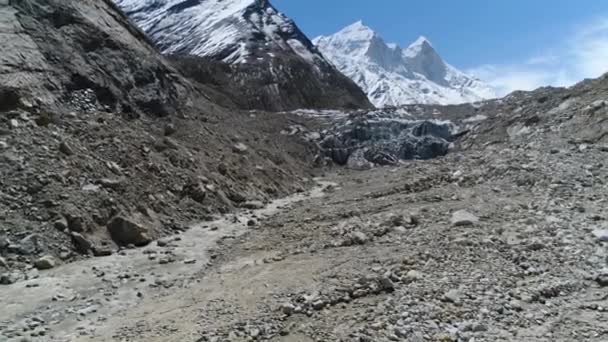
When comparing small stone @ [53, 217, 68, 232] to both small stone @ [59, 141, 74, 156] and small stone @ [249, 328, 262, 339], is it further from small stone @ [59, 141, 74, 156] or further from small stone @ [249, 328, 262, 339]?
small stone @ [249, 328, 262, 339]

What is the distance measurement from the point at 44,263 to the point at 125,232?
240cm

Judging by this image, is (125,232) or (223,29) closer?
(125,232)

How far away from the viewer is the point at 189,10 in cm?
9319

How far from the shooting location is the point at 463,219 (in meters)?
10.9

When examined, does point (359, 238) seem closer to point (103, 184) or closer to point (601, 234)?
point (601, 234)

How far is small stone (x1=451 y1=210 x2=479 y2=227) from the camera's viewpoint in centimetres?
1077

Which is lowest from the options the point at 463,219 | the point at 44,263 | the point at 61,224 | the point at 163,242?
the point at 44,263

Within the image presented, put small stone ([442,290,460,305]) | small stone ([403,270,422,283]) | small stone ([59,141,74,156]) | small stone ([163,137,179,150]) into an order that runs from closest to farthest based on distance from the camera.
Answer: small stone ([442,290,460,305]), small stone ([403,270,422,283]), small stone ([59,141,74,156]), small stone ([163,137,179,150])

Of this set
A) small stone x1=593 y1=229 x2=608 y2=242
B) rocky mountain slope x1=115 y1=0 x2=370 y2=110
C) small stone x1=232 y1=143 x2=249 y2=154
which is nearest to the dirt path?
small stone x1=593 y1=229 x2=608 y2=242

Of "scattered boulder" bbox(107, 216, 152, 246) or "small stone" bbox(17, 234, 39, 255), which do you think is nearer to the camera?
"small stone" bbox(17, 234, 39, 255)

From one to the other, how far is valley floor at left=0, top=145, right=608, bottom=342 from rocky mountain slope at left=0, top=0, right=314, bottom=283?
49.8 inches

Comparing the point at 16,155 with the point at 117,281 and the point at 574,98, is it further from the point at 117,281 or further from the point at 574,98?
the point at 574,98

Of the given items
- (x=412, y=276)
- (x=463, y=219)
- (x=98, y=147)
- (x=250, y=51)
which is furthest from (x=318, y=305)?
(x=250, y=51)

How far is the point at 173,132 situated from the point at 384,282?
14.6m
